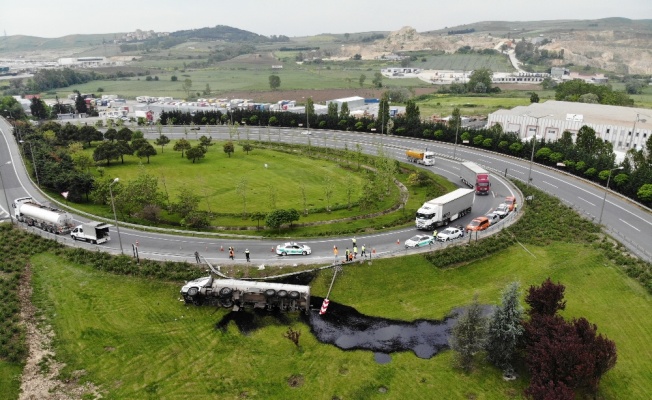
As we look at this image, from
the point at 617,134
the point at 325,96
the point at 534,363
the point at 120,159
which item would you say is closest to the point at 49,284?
the point at 534,363

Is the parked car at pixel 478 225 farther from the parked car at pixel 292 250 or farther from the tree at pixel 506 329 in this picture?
the tree at pixel 506 329

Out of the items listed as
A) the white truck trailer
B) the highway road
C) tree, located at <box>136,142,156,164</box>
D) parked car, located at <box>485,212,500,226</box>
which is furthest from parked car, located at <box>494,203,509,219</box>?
tree, located at <box>136,142,156,164</box>

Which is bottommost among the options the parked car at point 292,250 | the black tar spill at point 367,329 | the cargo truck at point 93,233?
the black tar spill at point 367,329

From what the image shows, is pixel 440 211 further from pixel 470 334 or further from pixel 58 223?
pixel 58 223

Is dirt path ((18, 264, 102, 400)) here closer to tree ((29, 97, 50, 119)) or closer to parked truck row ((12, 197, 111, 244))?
parked truck row ((12, 197, 111, 244))

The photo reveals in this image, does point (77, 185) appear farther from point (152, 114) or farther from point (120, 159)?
point (152, 114)

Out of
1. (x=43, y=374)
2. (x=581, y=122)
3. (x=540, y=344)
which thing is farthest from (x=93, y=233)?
(x=581, y=122)

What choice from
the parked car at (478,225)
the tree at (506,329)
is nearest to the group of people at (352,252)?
the parked car at (478,225)
